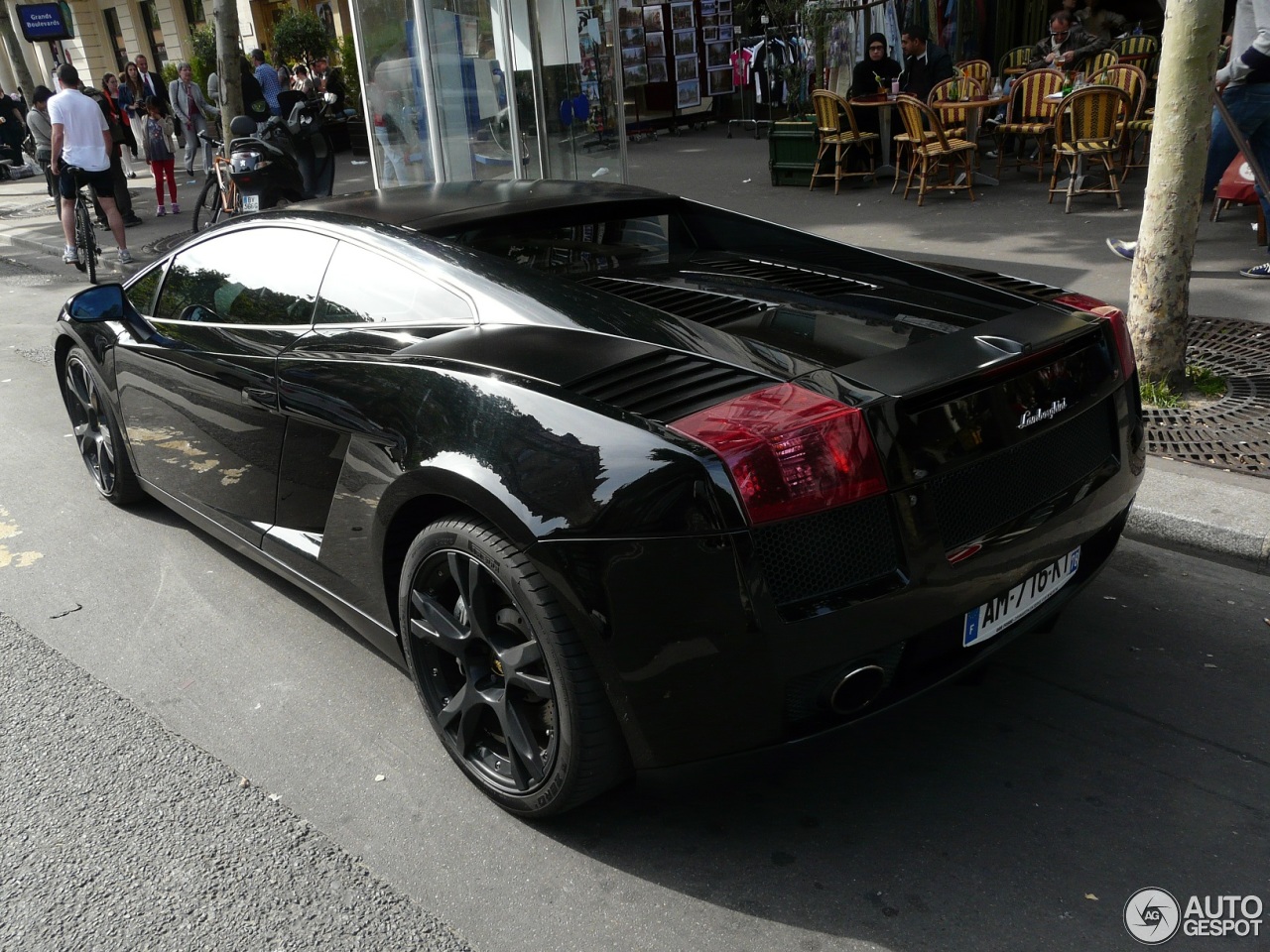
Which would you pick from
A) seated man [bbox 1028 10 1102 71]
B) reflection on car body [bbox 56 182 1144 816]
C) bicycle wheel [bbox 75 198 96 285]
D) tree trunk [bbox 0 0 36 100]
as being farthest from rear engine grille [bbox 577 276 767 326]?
tree trunk [bbox 0 0 36 100]

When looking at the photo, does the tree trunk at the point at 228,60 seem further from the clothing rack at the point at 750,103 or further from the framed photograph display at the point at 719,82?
the framed photograph display at the point at 719,82

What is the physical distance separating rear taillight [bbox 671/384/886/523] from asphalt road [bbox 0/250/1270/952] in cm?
90

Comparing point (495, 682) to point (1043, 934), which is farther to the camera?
point (495, 682)

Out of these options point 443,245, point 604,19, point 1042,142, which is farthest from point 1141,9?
point 443,245

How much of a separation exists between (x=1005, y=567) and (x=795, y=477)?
2.12ft

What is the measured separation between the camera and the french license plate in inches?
103

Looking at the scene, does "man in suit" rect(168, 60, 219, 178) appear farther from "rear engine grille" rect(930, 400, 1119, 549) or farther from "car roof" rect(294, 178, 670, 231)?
"rear engine grille" rect(930, 400, 1119, 549)

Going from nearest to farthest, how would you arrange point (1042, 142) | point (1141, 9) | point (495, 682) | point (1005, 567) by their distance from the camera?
point (1005, 567) → point (495, 682) → point (1042, 142) → point (1141, 9)

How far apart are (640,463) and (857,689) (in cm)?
68

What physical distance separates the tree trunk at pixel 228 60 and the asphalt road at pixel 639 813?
30.2 ft

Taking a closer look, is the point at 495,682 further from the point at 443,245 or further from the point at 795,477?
the point at 443,245

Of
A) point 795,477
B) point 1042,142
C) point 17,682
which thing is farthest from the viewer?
point 1042,142

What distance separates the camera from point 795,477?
2289 mm

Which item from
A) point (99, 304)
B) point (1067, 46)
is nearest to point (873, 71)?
point (1067, 46)
